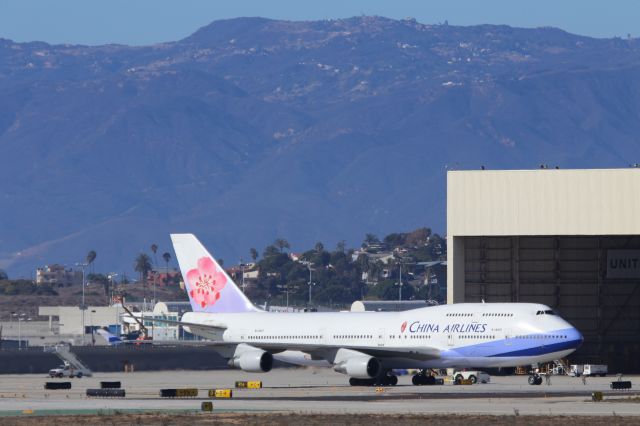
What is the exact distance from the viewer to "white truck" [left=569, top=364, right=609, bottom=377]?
305ft

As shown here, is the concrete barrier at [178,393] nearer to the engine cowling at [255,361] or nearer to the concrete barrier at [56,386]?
the engine cowling at [255,361]

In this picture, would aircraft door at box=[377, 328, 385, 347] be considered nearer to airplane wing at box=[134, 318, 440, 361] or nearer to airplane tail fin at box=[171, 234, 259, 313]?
airplane wing at box=[134, 318, 440, 361]

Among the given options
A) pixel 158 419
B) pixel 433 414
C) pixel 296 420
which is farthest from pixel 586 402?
pixel 158 419

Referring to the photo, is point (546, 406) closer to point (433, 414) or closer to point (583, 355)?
point (433, 414)

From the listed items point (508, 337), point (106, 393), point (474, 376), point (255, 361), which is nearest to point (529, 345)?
point (508, 337)

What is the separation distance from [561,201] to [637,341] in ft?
51.6

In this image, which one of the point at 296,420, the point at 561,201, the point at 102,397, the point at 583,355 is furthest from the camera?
the point at 583,355

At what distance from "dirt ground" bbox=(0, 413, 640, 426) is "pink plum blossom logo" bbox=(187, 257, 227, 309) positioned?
103 feet

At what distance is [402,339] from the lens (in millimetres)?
76438

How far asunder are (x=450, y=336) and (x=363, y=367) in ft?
15.7

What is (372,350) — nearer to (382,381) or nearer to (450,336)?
(450,336)

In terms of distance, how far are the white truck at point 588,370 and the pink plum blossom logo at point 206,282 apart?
2410cm

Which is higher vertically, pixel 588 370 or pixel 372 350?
pixel 372 350

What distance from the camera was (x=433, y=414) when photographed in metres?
54.1
